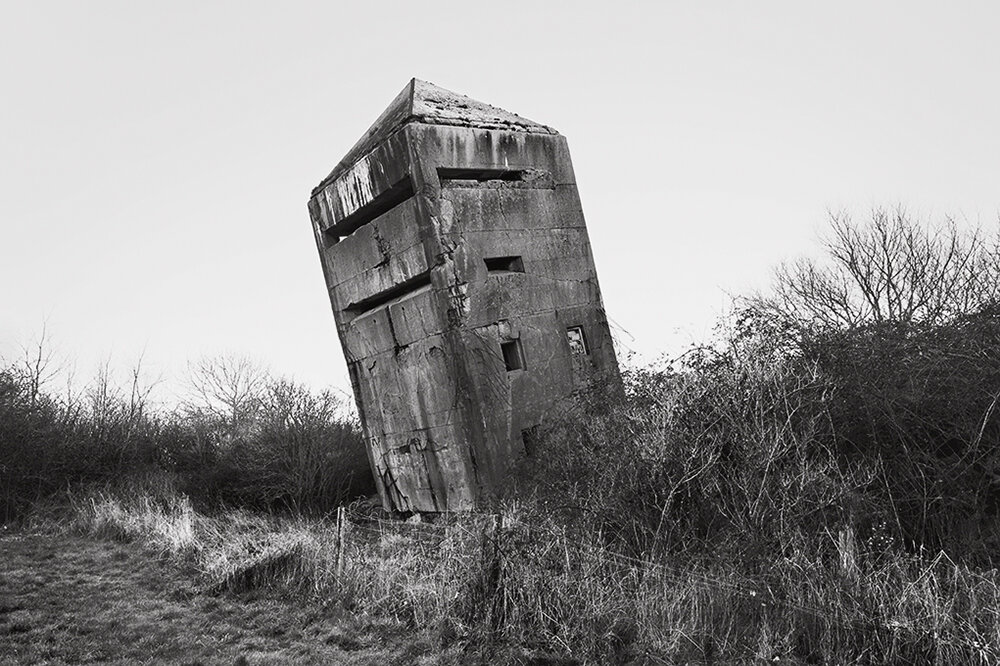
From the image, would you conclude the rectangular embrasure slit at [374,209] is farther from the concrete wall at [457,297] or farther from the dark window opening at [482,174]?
the dark window opening at [482,174]

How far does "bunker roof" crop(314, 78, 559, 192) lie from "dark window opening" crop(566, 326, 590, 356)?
10.3 ft

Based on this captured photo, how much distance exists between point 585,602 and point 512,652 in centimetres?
63

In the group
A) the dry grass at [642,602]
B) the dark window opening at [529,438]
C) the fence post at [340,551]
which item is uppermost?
the dark window opening at [529,438]

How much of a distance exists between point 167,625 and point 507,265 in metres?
6.07

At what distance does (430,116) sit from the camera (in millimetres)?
10156

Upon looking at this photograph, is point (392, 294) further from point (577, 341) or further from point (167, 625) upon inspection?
point (167, 625)

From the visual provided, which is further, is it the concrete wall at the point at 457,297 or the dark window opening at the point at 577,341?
the dark window opening at the point at 577,341

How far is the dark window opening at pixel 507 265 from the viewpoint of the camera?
33.9 feet

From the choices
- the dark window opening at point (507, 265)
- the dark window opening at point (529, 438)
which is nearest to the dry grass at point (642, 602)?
the dark window opening at point (529, 438)

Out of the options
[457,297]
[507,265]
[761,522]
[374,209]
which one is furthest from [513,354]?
[761,522]

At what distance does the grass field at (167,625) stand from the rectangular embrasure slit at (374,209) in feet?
17.8

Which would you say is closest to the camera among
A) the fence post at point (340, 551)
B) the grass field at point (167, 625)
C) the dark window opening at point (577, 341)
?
the grass field at point (167, 625)

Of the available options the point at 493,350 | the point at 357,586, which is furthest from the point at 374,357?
the point at 357,586

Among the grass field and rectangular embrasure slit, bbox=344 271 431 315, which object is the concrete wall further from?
the grass field
